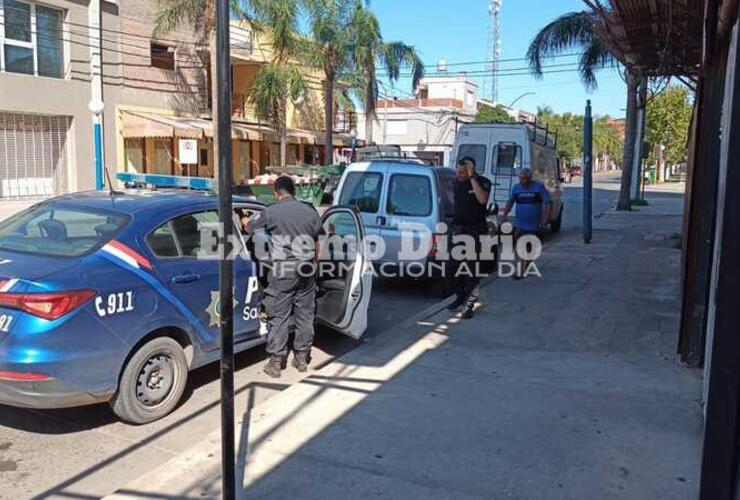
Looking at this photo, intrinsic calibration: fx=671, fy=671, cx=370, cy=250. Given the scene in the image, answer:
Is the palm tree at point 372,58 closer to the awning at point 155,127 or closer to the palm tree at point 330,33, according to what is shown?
the palm tree at point 330,33

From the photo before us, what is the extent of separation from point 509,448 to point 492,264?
23.0 feet

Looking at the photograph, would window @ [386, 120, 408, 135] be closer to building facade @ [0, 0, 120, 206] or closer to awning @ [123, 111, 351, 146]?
awning @ [123, 111, 351, 146]

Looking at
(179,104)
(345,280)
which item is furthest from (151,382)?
(179,104)

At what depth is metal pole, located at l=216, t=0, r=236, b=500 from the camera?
9.16ft

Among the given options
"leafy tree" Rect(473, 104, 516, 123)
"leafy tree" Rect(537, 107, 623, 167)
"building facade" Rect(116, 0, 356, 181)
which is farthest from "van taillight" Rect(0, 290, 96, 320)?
"leafy tree" Rect(537, 107, 623, 167)

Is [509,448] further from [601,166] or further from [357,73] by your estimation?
[601,166]

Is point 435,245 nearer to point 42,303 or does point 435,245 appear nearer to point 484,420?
point 484,420

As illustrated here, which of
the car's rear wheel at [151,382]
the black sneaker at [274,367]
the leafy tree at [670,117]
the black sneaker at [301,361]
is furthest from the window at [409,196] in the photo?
the leafy tree at [670,117]

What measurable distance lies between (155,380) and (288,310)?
55.0 inches

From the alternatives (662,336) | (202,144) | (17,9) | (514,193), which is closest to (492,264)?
(514,193)

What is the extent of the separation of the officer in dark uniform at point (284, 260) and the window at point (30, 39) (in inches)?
738

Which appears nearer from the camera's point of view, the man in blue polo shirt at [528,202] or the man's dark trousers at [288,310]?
the man's dark trousers at [288,310]

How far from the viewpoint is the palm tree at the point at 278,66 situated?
26484mm

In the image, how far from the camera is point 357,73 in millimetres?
31422
